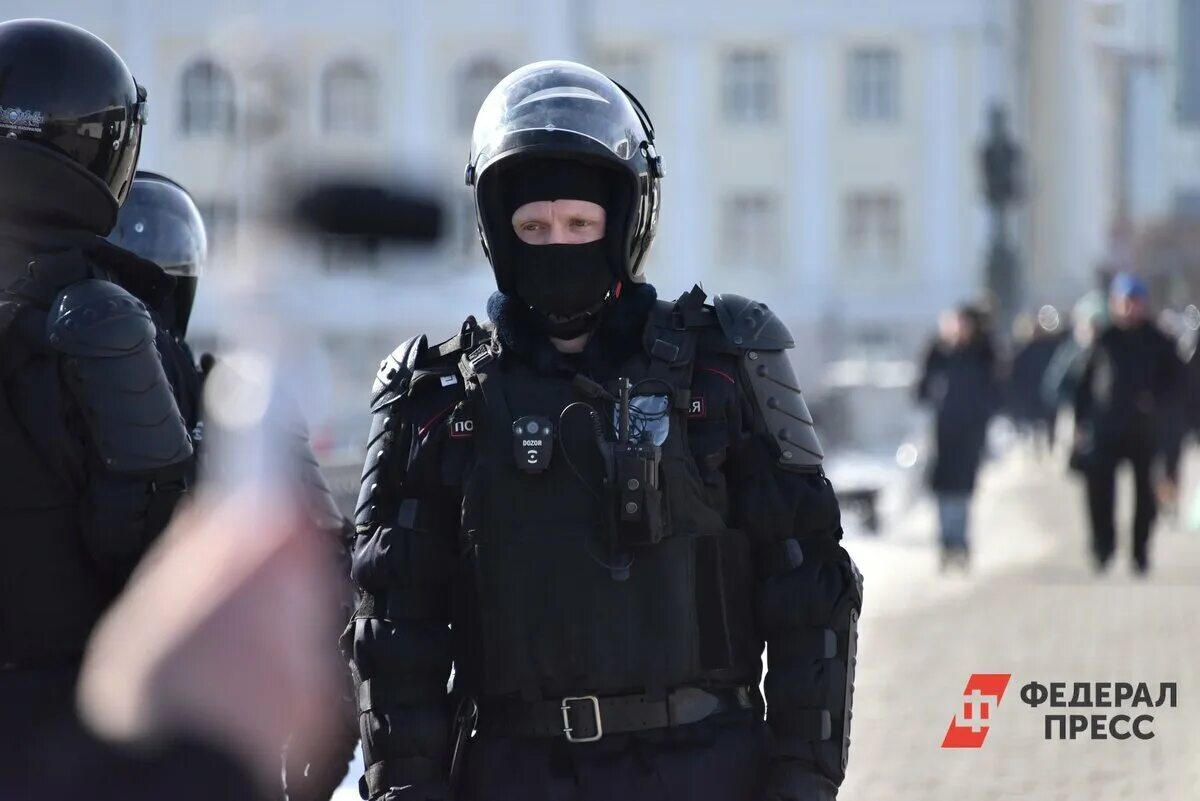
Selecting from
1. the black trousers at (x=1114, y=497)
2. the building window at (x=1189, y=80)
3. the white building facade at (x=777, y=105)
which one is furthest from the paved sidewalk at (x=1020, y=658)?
the white building facade at (x=777, y=105)

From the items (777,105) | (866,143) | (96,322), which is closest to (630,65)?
(777,105)

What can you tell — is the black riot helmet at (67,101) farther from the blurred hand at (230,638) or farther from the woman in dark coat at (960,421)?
the woman in dark coat at (960,421)

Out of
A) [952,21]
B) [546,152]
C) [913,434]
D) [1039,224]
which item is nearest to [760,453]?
[546,152]

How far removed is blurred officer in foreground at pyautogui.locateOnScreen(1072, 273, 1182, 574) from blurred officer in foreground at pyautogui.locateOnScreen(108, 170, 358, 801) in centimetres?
835

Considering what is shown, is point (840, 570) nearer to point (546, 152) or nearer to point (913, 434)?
point (546, 152)

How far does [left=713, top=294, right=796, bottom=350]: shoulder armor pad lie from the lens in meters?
3.08

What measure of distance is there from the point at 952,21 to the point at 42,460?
52.6 metres

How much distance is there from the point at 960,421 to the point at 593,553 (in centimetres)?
1092

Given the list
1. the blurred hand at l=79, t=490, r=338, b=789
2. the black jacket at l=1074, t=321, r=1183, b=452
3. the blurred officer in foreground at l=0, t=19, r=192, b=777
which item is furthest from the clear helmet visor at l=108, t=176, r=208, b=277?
the black jacket at l=1074, t=321, r=1183, b=452

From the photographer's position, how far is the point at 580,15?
5503 centimetres

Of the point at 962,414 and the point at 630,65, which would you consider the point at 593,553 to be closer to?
the point at 962,414

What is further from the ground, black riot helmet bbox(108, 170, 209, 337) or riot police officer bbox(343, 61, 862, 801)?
black riot helmet bbox(108, 170, 209, 337)

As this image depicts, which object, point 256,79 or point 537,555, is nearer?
point 256,79

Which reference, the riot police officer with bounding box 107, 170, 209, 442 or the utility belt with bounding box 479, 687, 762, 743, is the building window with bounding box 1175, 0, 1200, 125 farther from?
the utility belt with bounding box 479, 687, 762, 743
